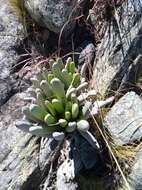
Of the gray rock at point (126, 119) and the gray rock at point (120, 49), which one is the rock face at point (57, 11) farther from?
the gray rock at point (126, 119)

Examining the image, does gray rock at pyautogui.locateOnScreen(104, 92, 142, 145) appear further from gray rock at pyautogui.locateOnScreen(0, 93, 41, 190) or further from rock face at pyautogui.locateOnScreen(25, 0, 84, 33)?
rock face at pyautogui.locateOnScreen(25, 0, 84, 33)

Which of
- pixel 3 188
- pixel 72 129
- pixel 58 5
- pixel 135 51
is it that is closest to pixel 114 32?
pixel 135 51

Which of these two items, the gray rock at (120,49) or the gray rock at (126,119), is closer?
the gray rock at (126,119)

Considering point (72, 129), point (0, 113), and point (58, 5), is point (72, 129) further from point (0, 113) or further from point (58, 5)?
point (58, 5)

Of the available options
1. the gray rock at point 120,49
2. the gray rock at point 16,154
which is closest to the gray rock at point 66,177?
the gray rock at point 16,154

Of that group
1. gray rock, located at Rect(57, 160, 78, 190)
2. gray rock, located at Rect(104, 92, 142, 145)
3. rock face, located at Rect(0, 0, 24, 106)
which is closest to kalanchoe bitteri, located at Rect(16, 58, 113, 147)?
gray rock, located at Rect(104, 92, 142, 145)

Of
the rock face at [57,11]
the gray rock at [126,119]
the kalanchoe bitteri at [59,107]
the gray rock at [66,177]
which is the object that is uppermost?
the rock face at [57,11]
